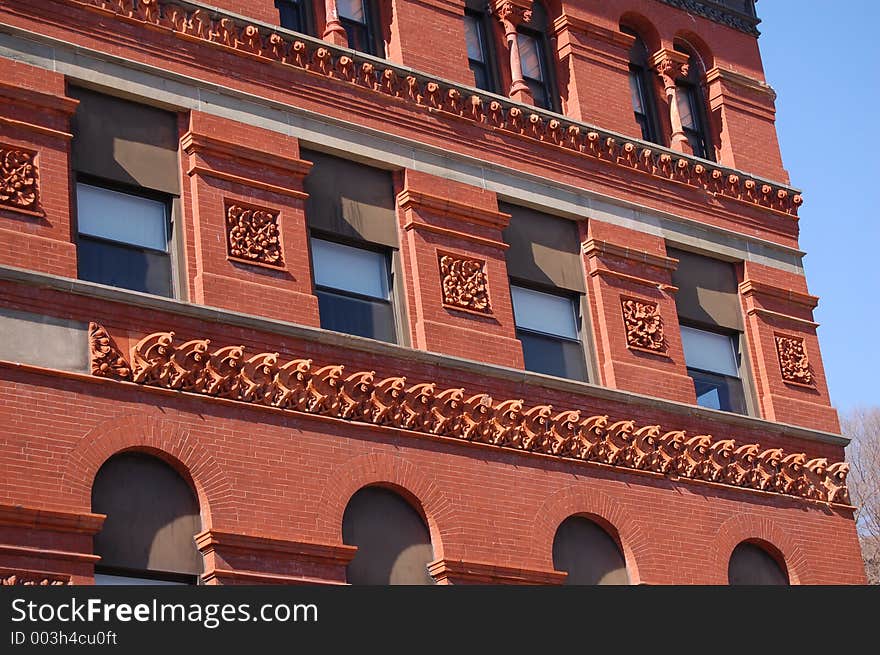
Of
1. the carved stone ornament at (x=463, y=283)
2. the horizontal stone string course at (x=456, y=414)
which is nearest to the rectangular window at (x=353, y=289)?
the carved stone ornament at (x=463, y=283)

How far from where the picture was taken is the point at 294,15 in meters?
23.1

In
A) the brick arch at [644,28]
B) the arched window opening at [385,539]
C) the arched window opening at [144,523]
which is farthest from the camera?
the brick arch at [644,28]

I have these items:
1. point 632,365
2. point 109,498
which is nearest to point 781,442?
point 632,365

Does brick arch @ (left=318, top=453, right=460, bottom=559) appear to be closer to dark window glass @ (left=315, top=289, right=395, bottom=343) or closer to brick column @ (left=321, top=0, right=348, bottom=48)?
dark window glass @ (left=315, top=289, right=395, bottom=343)

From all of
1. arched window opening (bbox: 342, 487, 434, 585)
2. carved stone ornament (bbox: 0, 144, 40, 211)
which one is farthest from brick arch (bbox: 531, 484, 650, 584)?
carved stone ornament (bbox: 0, 144, 40, 211)

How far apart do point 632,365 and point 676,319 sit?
151 cm

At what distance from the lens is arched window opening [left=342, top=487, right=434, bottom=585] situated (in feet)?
65.0

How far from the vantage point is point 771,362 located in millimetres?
25781

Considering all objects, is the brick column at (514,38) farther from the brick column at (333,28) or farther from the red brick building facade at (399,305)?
the brick column at (333,28)

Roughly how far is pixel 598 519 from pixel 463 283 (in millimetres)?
3803

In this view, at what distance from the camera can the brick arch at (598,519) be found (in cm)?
2144

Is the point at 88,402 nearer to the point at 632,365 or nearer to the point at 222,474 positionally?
the point at 222,474

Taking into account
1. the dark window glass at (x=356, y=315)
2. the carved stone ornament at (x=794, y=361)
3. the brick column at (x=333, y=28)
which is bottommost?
the dark window glass at (x=356, y=315)

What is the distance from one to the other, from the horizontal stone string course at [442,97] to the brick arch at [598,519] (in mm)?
5777
